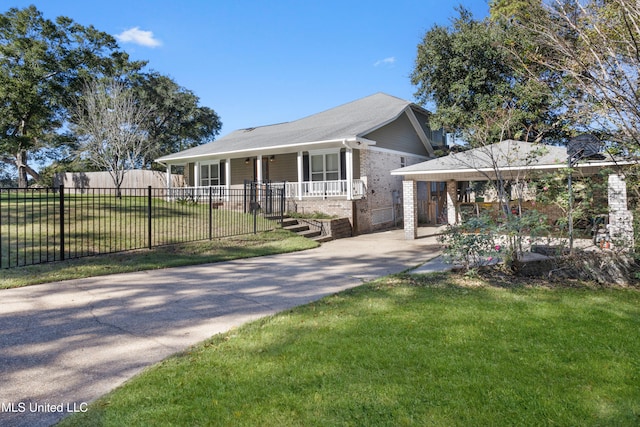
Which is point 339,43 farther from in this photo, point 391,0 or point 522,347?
point 522,347

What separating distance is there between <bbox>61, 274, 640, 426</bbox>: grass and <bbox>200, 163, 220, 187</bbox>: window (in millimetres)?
18494

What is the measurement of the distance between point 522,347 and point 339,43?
17.4m

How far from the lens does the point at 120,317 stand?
4699 millimetres

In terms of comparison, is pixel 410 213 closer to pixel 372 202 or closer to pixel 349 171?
pixel 349 171

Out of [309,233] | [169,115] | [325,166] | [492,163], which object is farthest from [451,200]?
[169,115]

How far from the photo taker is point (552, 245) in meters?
7.09

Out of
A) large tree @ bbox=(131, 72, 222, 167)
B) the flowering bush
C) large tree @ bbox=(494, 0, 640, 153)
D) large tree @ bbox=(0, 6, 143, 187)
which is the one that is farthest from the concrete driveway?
large tree @ bbox=(0, 6, 143, 187)

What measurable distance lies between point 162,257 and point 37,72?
28.3 meters

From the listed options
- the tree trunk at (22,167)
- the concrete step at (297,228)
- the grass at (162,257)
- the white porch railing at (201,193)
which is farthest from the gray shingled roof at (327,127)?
the tree trunk at (22,167)

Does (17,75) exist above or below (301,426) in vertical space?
above

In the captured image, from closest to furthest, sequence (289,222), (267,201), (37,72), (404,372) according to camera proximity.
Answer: (404,372), (289,222), (267,201), (37,72)

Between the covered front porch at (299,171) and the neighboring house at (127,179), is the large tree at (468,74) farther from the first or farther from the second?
the neighboring house at (127,179)

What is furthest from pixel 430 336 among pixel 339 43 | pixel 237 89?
pixel 237 89

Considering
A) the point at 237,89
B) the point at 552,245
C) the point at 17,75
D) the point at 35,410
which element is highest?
the point at 17,75
